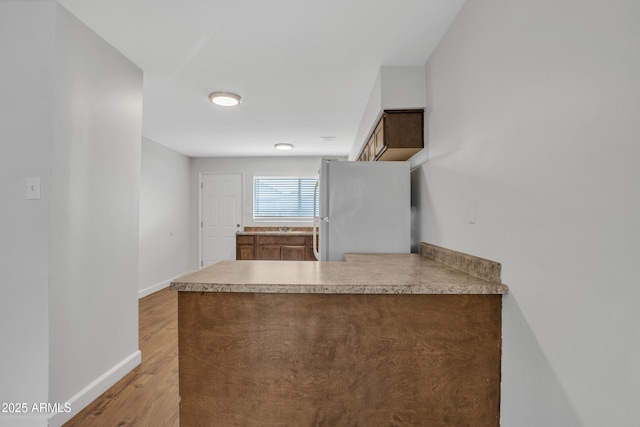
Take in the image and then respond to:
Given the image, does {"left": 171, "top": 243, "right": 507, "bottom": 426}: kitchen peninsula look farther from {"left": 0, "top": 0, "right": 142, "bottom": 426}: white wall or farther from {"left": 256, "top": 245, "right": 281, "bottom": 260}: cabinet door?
{"left": 256, "top": 245, "right": 281, "bottom": 260}: cabinet door

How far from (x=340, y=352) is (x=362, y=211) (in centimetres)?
121

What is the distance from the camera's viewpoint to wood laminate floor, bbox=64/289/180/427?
5.76ft

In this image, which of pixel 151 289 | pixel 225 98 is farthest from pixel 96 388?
pixel 151 289

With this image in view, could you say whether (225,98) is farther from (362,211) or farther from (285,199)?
(285,199)

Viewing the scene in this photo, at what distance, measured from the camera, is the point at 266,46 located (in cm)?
204

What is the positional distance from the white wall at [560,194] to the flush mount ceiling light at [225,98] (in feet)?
6.47

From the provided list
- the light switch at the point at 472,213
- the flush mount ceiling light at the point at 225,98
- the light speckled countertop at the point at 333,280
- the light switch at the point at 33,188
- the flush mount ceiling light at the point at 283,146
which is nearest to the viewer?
the light speckled countertop at the point at 333,280

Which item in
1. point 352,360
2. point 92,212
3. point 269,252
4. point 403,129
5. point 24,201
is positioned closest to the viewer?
point 352,360

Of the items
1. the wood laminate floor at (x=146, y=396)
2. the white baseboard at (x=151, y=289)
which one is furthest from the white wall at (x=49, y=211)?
the white baseboard at (x=151, y=289)

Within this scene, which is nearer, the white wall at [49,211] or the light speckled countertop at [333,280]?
the light speckled countertop at [333,280]

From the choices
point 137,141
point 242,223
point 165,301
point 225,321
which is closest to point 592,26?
point 225,321

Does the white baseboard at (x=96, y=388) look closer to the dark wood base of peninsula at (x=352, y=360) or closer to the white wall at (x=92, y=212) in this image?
the white wall at (x=92, y=212)

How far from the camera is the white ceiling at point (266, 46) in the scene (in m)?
1.67

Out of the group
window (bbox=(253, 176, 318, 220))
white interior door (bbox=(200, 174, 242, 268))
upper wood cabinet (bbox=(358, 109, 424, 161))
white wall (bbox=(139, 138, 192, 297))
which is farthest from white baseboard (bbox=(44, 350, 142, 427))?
window (bbox=(253, 176, 318, 220))
